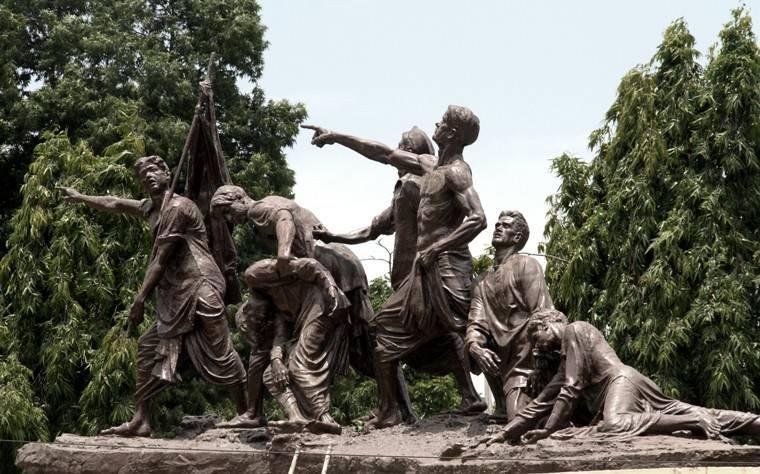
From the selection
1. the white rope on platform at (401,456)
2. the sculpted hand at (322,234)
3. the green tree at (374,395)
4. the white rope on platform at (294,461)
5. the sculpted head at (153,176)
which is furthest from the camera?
the green tree at (374,395)

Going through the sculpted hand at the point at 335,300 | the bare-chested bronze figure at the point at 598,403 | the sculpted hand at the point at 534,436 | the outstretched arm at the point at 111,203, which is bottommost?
the sculpted hand at the point at 534,436

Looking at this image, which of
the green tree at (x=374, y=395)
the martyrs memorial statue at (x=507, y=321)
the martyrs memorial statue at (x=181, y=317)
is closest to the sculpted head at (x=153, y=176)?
the martyrs memorial statue at (x=181, y=317)

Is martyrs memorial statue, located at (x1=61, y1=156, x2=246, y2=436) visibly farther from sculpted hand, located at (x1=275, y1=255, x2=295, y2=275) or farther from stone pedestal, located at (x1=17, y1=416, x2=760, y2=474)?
sculpted hand, located at (x1=275, y1=255, x2=295, y2=275)

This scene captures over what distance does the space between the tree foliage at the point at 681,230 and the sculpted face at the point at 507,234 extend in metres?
6.17

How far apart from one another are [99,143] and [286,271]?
11151 mm

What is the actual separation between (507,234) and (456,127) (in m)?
1.07

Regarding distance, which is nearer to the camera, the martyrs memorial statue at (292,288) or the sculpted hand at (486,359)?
the sculpted hand at (486,359)

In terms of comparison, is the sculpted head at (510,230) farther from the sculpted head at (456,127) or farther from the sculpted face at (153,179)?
the sculpted face at (153,179)

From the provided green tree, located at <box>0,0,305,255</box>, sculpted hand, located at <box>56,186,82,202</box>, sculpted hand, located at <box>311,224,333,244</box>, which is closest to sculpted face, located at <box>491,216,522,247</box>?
sculpted hand, located at <box>311,224,333,244</box>

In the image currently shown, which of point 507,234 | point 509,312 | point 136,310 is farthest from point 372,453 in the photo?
point 136,310

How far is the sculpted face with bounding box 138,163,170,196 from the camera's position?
16.1 m

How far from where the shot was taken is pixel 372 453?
14.1 meters

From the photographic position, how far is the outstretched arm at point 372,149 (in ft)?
51.7

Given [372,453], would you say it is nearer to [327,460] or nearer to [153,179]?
[327,460]
